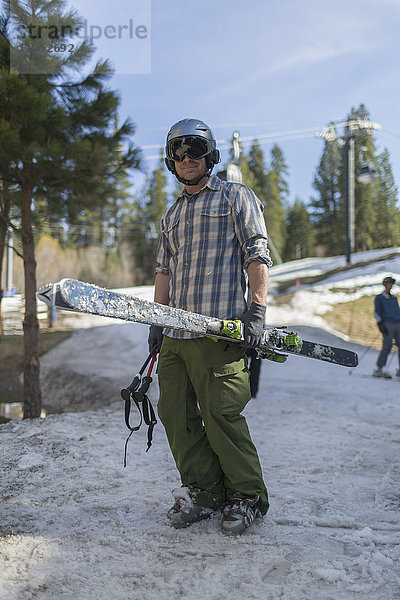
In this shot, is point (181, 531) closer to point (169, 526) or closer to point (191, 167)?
point (169, 526)

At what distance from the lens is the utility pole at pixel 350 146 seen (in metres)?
16.3

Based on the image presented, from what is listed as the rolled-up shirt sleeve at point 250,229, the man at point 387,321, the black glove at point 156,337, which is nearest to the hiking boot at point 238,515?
the black glove at point 156,337

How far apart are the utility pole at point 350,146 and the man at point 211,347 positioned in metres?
15.3

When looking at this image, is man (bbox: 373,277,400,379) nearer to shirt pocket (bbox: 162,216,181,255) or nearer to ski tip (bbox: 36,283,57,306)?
shirt pocket (bbox: 162,216,181,255)

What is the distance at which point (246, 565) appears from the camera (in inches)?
77.0

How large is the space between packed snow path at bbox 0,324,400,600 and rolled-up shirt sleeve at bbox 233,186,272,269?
135cm

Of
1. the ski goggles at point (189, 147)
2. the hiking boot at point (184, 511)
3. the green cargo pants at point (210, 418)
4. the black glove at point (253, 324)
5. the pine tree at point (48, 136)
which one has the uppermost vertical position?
the pine tree at point (48, 136)

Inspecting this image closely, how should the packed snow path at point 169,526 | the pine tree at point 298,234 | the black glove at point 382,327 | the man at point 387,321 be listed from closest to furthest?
1. the packed snow path at point 169,526
2. the man at point 387,321
3. the black glove at point 382,327
4. the pine tree at point 298,234

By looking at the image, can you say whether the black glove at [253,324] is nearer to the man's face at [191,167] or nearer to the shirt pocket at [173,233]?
the shirt pocket at [173,233]

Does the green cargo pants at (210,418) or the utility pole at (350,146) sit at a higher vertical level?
the utility pole at (350,146)

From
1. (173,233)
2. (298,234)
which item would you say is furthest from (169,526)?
(298,234)

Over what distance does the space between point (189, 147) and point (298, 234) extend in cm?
3225

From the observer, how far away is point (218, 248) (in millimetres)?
2402

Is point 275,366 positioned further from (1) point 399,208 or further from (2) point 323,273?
(2) point 323,273
